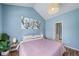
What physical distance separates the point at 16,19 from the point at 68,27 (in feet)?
1.69

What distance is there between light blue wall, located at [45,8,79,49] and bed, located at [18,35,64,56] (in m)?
0.07

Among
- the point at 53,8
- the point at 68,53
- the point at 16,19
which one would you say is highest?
the point at 53,8

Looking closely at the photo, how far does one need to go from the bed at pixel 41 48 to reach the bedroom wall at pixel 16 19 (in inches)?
3.5

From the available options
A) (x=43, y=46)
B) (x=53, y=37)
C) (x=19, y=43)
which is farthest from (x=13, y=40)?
(x=53, y=37)

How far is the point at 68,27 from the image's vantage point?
1186 millimetres

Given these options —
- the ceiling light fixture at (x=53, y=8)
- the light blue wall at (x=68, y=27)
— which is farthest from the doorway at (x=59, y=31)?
the ceiling light fixture at (x=53, y=8)

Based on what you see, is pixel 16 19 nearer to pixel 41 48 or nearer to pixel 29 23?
pixel 29 23

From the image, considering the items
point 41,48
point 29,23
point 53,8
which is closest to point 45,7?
point 53,8

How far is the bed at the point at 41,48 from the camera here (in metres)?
1.12

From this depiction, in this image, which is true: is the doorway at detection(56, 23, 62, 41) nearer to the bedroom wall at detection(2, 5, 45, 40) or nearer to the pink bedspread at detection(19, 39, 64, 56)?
the pink bedspread at detection(19, 39, 64, 56)

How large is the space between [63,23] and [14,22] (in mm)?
479

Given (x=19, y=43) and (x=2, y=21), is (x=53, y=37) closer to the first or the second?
(x=19, y=43)

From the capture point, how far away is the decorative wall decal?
1180mm

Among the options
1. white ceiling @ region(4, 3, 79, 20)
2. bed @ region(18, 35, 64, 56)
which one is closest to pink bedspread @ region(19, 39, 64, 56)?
bed @ region(18, 35, 64, 56)
